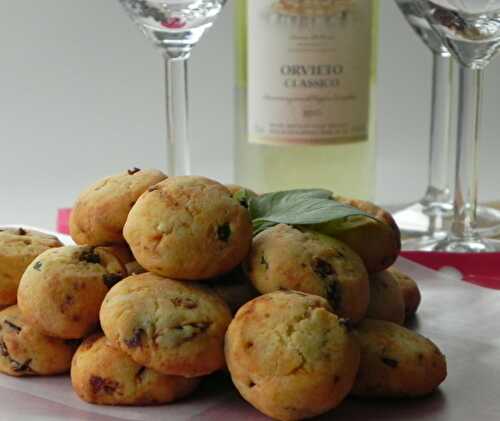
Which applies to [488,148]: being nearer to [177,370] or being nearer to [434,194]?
[434,194]

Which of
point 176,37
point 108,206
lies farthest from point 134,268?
point 176,37

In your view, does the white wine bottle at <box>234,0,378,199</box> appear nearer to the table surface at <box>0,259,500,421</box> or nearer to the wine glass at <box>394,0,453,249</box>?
the wine glass at <box>394,0,453,249</box>

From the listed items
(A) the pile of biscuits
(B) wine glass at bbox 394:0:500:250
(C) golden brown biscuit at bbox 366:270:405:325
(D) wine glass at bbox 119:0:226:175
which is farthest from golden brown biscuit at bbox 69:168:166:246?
(B) wine glass at bbox 394:0:500:250

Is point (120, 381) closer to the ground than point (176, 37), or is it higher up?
closer to the ground

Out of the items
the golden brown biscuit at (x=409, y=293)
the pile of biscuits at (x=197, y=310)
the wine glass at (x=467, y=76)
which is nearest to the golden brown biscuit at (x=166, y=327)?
the pile of biscuits at (x=197, y=310)

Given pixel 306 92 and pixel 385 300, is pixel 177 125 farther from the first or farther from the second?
pixel 385 300

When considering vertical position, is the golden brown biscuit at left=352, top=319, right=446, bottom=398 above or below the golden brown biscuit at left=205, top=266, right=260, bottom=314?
below

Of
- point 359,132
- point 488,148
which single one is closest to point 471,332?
point 359,132
